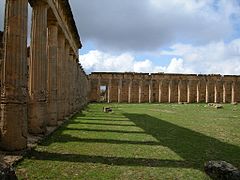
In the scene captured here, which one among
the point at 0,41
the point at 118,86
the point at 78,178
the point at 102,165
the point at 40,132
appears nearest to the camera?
the point at 78,178

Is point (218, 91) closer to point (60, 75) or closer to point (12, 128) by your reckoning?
point (60, 75)

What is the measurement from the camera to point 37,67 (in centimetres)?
1214

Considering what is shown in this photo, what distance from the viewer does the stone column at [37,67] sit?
12.0 meters

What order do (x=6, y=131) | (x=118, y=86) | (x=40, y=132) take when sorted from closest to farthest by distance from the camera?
(x=6, y=131), (x=40, y=132), (x=118, y=86)

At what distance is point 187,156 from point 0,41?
8935 millimetres

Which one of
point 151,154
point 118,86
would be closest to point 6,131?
point 151,154

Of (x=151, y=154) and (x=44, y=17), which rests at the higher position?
(x=44, y=17)

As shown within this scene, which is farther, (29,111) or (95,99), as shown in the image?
(95,99)

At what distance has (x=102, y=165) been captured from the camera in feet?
25.3

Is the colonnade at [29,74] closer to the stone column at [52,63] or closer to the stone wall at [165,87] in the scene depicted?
the stone column at [52,63]

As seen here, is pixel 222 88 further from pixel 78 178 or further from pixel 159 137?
pixel 78 178

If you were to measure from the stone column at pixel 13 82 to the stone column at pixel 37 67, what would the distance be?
2854 millimetres

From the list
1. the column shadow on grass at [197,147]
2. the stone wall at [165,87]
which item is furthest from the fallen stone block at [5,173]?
the stone wall at [165,87]

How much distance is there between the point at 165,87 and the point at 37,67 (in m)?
46.6
